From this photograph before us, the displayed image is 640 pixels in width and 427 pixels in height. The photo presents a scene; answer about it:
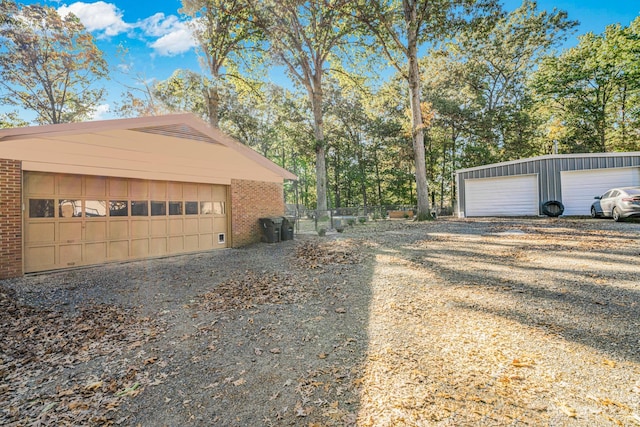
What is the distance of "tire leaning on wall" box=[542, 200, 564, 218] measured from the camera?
1409cm

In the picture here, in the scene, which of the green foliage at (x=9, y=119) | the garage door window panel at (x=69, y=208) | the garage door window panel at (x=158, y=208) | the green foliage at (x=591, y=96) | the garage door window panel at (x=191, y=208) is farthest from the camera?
the green foliage at (x=591, y=96)

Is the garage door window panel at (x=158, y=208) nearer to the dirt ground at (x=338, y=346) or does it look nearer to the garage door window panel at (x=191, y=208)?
the garage door window panel at (x=191, y=208)

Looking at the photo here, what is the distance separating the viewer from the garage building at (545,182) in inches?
530

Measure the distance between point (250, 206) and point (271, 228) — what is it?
Answer: 1.10 m

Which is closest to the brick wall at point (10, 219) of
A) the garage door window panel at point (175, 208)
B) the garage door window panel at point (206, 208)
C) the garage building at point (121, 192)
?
the garage building at point (121, 192)

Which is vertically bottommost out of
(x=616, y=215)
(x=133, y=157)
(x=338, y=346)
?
(x=338, y=346)

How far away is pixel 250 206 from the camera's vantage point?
34.8 ft

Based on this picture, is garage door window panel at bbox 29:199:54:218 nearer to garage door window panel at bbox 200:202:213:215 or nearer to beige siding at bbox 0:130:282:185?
beige siding at bbox 0:130:282:185

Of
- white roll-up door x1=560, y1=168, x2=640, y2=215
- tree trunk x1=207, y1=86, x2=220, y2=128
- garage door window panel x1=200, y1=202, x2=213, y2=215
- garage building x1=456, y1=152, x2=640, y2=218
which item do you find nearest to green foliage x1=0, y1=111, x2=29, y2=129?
tree trunk x1=207, y1=86, x2=220, y2=128

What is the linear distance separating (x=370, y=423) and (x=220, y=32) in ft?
66.4

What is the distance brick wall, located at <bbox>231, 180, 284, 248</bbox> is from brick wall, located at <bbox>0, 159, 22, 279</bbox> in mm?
5105

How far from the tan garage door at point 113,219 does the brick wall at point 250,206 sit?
0.37 metres

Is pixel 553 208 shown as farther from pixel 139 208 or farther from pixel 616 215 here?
pixel 139 208

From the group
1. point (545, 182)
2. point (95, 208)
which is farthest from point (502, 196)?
point (95, 208)
